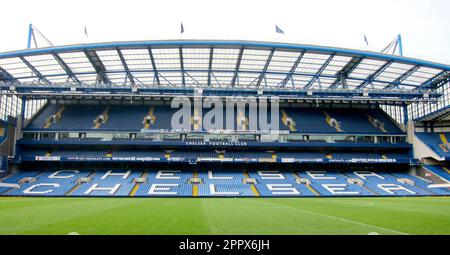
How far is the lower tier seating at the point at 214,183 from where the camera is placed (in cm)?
3938

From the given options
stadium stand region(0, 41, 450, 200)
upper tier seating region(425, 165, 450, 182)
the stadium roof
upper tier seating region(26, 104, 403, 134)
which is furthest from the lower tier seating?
the stadium roof

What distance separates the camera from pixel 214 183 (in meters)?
42.7

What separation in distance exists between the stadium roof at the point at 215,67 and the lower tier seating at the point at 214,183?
36.8 ft

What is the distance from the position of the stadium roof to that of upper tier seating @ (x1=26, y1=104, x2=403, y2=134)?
5006 mm

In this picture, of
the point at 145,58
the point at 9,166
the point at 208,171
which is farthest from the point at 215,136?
the point at 9,166

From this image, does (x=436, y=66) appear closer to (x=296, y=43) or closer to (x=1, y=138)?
(x=296, y=43)

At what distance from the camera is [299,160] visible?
47.0 m

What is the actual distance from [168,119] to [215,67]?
10752mm

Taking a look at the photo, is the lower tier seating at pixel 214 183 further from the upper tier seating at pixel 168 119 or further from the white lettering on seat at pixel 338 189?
the upper tier seating at pixel 168 119

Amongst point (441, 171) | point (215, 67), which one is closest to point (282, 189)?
point (215, 67)

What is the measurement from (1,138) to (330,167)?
4298 cm

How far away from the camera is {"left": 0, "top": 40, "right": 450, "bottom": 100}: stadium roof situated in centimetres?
4044

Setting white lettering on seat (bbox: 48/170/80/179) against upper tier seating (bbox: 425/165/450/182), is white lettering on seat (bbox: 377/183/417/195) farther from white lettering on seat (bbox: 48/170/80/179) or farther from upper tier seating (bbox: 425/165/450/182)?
white lettering on seat (bbox: 48/170/80/179)

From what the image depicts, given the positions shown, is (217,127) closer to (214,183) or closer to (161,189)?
(214,183)
